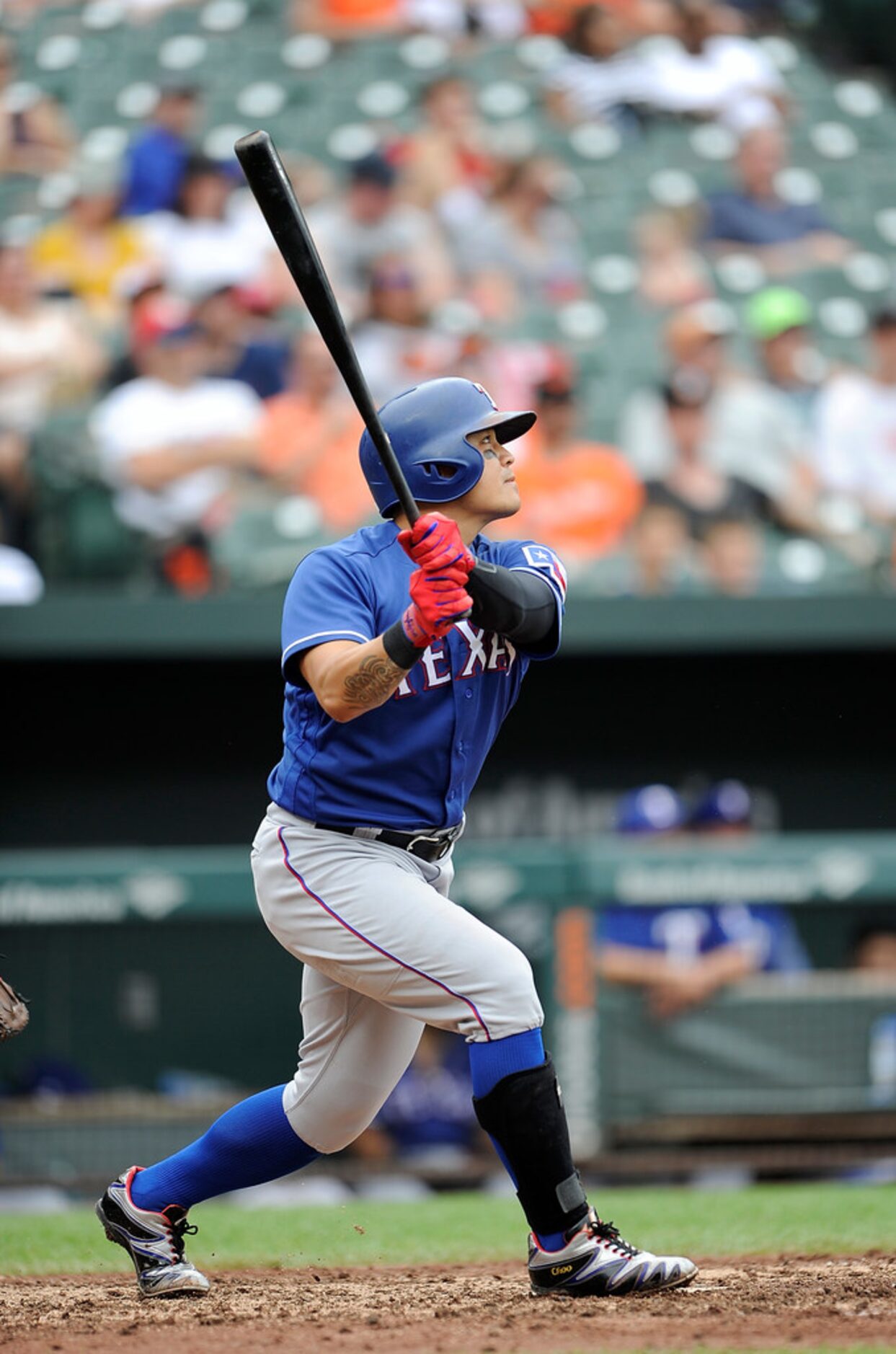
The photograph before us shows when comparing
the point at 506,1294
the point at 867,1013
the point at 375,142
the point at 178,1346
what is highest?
the point at 375,142

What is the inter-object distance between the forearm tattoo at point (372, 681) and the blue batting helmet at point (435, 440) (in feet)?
1.47

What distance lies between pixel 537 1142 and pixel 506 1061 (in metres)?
0.13

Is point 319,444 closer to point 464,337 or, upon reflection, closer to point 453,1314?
point 464,337

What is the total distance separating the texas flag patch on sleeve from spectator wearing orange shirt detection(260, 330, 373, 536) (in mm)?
4444

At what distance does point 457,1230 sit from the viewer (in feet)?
14.3

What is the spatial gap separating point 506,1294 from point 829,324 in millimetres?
6926

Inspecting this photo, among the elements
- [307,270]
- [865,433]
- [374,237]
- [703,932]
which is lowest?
[703,932]

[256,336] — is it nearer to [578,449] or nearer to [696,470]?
[578,449]

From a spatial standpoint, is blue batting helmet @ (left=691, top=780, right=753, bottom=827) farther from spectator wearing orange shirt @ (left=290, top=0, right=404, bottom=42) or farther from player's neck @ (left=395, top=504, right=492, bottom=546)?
spectator wearing orange shirt @ (left=290, top=0, right=404, bottom=42)

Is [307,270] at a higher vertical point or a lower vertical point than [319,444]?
higher

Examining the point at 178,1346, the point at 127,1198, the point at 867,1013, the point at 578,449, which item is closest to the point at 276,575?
the point at 578,449

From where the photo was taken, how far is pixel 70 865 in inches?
230

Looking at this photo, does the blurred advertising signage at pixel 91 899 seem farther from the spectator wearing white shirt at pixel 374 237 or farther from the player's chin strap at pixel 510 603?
the spectator wearing white shirt at pixel 374 237

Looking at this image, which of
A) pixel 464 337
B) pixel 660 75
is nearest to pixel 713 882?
pixel 464 337
